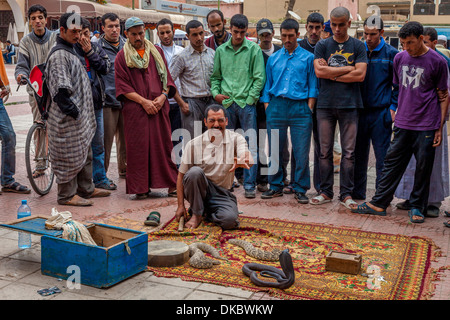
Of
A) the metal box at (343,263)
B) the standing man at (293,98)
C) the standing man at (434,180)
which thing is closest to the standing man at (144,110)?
the standing man at (293,98)

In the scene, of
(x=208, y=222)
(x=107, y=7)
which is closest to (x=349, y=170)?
(x=208, y=222)

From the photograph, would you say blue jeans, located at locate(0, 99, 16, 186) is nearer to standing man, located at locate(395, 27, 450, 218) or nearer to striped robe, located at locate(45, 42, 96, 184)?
striped robe, located at locate(45, 42, 96, 184)

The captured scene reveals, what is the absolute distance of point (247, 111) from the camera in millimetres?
6422

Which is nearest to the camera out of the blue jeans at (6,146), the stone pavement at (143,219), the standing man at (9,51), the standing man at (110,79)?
the stone pavement at (143,219)

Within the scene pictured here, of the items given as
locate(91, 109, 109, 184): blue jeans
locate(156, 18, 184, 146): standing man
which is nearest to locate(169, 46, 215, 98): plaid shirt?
locate(156, 18, 184, 146): standing man

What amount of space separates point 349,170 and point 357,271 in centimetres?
217

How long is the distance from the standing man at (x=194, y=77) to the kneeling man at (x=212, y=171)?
136 centimetres

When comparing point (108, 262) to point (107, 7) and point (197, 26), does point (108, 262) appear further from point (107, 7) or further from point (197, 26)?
point (107, 7)

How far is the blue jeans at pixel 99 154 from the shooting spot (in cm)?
666

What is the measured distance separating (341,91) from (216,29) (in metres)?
1.94

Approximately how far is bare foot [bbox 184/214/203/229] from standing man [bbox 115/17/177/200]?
1.28m

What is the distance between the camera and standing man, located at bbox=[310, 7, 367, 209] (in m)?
5.79

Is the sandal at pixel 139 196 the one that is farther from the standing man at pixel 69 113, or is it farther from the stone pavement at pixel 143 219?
the standing man at pixel 69 113

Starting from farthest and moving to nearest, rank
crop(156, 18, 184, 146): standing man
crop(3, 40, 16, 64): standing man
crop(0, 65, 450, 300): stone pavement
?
crop(3, 40, 16, 64): standing man
crop(156, 18, 184, 146): standing man
crop(0, 65, 450, 300): stone pavement
